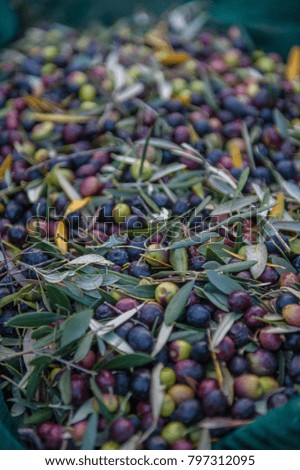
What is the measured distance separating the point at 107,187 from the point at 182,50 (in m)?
0.97

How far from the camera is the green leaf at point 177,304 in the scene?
1277 millimetres

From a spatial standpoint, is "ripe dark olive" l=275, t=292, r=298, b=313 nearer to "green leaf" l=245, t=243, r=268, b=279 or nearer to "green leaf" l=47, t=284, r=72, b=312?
"green leaf" l=245, t=243, r=268, b=279

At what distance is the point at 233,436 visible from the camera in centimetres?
115

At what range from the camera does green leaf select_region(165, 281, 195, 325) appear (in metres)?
1.28

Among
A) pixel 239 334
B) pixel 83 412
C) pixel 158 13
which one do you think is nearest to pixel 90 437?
pixel 83 412

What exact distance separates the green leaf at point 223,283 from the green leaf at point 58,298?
362 millimetres

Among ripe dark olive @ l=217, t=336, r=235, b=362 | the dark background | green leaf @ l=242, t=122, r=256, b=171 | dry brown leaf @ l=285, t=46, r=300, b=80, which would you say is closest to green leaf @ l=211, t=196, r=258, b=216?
green leaf @ l=242, t=122, r=256, b=171

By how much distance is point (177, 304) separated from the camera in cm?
129

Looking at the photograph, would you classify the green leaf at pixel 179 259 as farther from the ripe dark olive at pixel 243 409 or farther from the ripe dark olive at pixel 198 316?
the ripe dark olive at pixel 243 409

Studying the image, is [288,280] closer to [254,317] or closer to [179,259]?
[254,317]

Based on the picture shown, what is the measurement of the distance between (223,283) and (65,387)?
1.48 ft

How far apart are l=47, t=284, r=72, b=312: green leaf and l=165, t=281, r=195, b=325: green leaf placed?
10.1 inches

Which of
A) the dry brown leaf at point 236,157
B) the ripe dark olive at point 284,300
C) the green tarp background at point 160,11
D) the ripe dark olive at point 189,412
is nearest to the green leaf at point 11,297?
the ripe dark olive at point 189,412

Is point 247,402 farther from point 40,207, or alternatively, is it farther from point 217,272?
point 40,207
